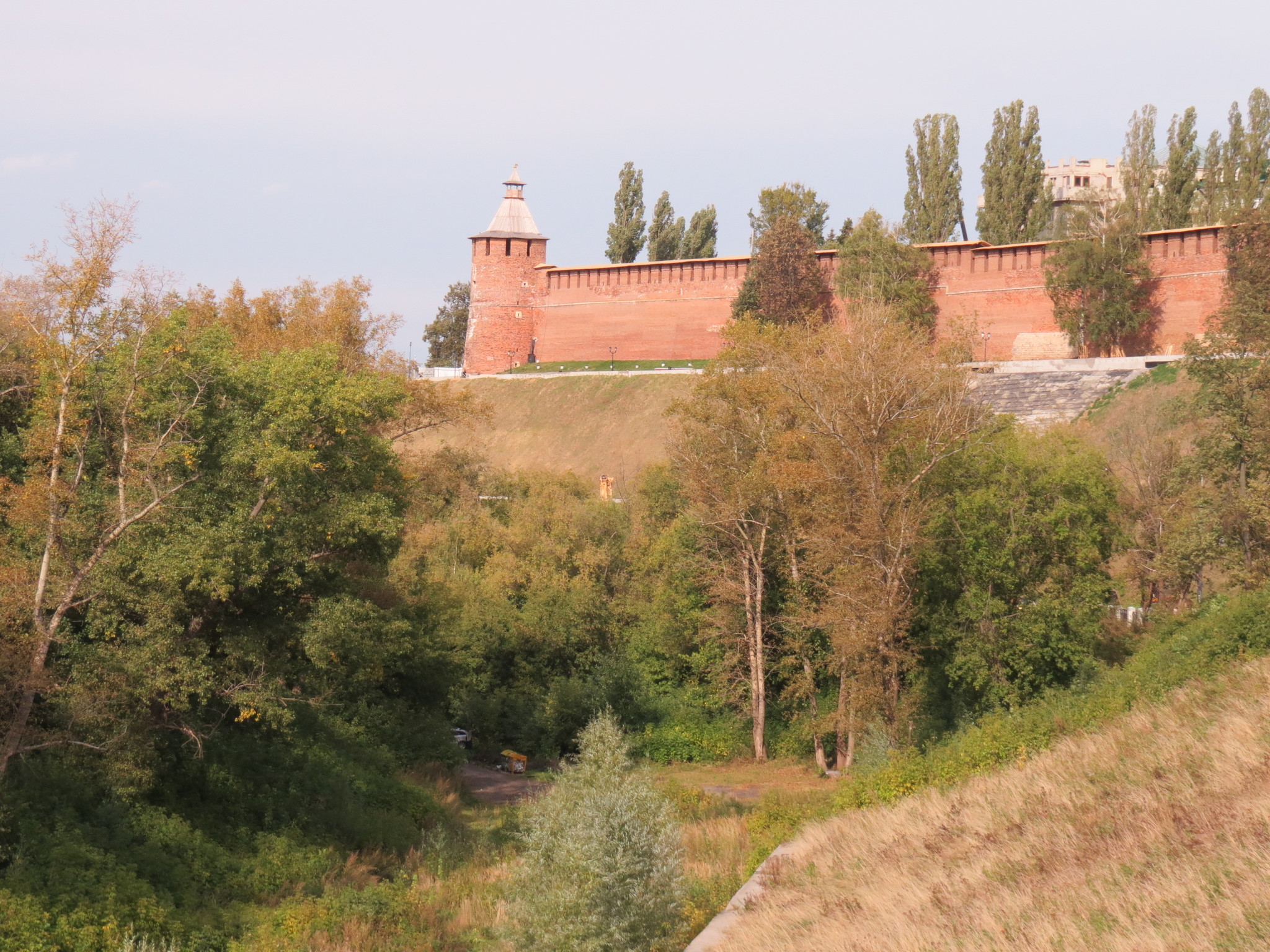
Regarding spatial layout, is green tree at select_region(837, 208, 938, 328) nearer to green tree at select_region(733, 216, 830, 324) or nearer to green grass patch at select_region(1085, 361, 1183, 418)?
green tree at select_region(733, 216, 830, 324)

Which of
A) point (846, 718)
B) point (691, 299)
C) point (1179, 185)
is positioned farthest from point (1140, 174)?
point (846, 718)

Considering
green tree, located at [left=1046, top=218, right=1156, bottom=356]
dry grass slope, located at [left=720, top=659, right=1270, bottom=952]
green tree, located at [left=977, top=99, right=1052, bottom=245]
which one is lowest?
dry grass slope, located at [left=720, top=659, right=1270, bottom=952]

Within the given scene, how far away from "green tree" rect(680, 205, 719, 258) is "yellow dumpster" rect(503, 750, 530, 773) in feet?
111

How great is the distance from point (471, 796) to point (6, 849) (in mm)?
9355

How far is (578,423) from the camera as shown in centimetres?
4734

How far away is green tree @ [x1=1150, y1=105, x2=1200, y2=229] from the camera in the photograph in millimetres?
42906

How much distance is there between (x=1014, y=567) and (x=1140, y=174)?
27.6 m

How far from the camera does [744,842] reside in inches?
583

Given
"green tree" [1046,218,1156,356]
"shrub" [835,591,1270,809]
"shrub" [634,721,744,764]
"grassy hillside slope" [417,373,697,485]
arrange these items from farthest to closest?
"grassy hillside slope" [417,373,697,485] < "green tree" [1046,218,1156,356] < "shrub" [634,721,744,764] < "shrub" [835,591,1270,809]

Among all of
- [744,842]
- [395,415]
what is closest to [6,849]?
[395,415]

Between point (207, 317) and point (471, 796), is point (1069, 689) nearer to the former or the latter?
point (471, 796)

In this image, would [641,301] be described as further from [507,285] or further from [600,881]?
[600,881]

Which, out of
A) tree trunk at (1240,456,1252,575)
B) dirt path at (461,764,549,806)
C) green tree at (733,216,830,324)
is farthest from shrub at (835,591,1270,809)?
green tree at (733,216,830,324)

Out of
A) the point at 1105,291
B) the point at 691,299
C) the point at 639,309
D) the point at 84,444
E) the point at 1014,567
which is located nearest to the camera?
the point at 84,444
